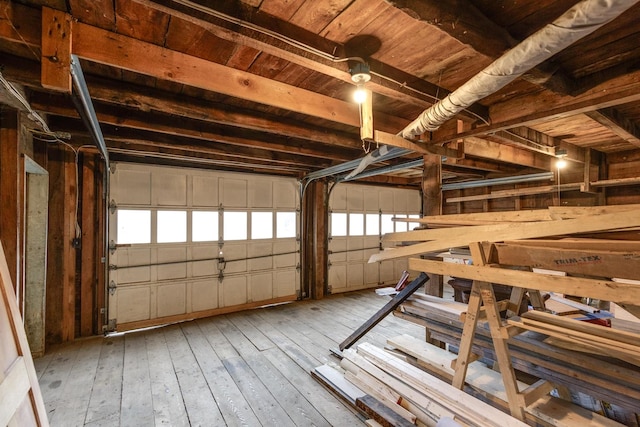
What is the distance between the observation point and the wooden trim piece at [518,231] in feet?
3.60

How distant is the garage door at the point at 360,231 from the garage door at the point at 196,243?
0.84 metres

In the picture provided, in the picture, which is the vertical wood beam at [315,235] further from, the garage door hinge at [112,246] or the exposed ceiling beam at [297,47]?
the exposed ceiling beam at [297,47]

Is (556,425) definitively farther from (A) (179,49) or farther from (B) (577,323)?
(A) (179,49)

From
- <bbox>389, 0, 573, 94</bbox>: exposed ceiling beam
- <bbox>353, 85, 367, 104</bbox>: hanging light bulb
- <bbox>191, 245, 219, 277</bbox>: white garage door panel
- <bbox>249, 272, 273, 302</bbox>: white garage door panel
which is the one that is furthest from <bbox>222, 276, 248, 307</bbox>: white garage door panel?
<bbox>389, 0, 573, 94</bbox>: exposed ceiling beam

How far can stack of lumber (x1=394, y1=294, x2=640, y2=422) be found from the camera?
148cm

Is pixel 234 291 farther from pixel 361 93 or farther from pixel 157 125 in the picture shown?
pixel 361 93

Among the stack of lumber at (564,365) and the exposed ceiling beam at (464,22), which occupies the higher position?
the exposed ceiling beam at (464,22)

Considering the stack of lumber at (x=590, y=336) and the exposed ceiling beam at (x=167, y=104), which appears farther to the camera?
the exposed ceiling beam at (x=167, y=104)

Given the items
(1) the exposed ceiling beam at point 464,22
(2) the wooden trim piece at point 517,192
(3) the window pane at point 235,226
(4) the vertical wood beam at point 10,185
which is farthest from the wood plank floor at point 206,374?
(2) the wooden trim piece at point 517,192

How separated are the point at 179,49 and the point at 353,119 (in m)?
1.26

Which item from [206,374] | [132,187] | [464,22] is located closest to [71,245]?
[132,187]

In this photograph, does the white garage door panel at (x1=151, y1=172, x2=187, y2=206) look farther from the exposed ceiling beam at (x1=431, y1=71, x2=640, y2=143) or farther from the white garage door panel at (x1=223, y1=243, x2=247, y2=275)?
the exposed ceiling beam at (x1=431, y1=71, x2=640, y2=143)

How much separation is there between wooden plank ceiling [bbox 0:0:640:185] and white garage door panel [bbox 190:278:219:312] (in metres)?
2.46

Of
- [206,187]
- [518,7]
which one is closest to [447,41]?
[518,7]
